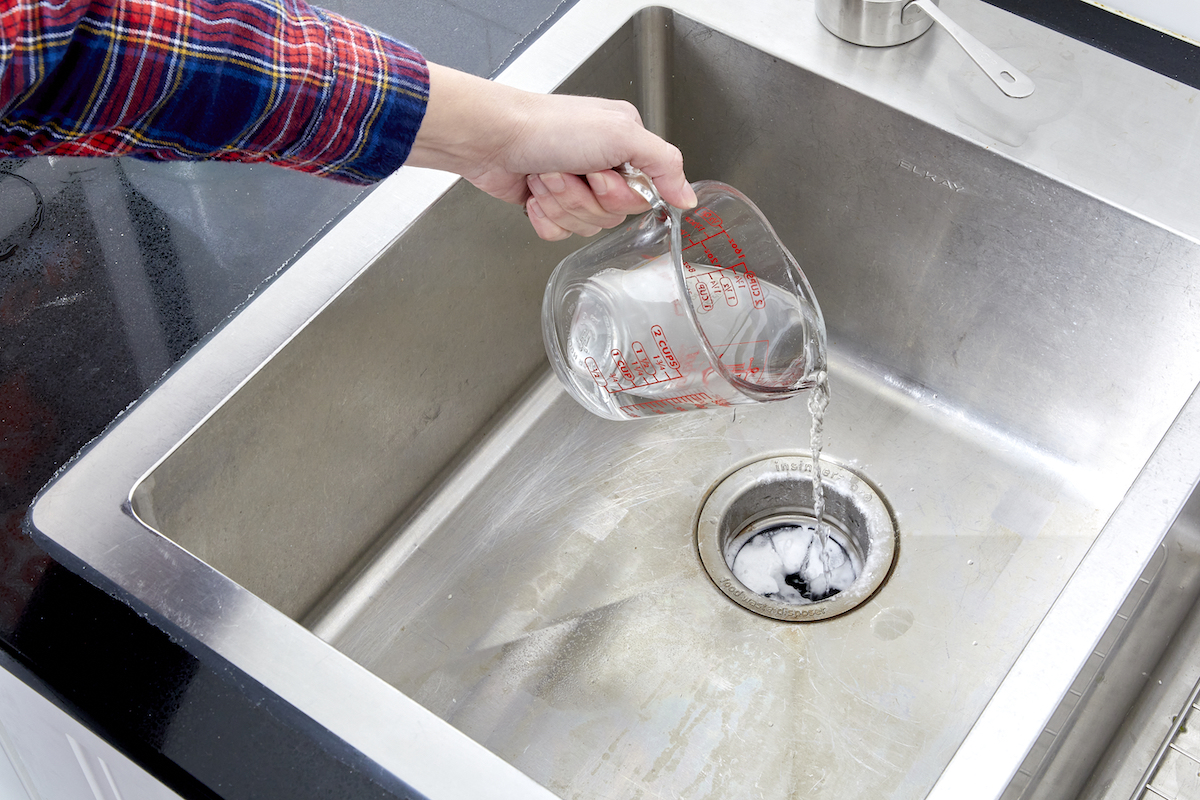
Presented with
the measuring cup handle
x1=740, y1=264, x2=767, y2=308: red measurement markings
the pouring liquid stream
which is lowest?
the pouring liquid stream

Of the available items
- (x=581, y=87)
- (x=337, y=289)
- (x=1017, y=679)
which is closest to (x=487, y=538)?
(x=337, y=289)

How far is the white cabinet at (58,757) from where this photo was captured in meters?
0.69

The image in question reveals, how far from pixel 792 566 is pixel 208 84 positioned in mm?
647

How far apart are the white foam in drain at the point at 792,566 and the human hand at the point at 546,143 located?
1.23 ft

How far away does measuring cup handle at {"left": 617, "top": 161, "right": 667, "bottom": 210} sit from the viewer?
76 cm

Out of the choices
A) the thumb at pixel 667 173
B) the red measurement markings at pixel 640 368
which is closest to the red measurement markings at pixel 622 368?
the red measurement markings at pixel 640 368

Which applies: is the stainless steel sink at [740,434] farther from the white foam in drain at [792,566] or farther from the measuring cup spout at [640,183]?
the measuring cup spout at [640,183]

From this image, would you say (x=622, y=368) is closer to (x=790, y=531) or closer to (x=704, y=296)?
(x=704, y=296)

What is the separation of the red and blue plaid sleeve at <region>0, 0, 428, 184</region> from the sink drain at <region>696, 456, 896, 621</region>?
0.45m

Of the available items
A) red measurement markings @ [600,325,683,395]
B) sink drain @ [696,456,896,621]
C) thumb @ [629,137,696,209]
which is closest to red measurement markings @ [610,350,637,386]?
red measurement markings @ [600,325,683,395]

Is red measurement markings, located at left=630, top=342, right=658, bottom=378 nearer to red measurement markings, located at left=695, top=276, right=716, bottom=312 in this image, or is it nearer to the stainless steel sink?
red measurement markings, located at left=695, top=276, right=716, bottom=312

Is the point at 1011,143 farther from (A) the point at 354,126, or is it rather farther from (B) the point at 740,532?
(A) the point at 354,126

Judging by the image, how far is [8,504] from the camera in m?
0.73

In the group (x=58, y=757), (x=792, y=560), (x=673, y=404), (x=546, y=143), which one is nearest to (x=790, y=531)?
(x=792, y=560)
